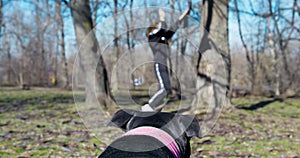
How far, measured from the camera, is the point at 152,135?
80.3 inches

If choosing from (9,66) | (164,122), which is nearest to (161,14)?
(164,122)

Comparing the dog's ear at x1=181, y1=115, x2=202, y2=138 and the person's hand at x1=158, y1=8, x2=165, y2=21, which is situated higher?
the person's hand at x1=158, y1=8, x2=165, y2=21

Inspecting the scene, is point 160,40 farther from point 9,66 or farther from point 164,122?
point 9,66

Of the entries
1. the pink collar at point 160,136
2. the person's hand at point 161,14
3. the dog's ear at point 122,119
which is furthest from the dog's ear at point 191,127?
the person's hand at point 161,14

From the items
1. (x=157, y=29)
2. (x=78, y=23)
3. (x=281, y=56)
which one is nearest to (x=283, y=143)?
(x=157, y=29)

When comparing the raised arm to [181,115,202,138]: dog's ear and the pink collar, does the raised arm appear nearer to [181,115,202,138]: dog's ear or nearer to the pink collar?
[181,115,202,138]: dog's ear

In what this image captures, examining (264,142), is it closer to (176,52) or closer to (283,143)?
(283,143)

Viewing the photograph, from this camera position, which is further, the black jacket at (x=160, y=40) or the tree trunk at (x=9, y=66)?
the tree trunk at (x=9, y=66)

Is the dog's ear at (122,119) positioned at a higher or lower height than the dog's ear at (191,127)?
higher

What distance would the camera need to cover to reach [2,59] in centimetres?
2792

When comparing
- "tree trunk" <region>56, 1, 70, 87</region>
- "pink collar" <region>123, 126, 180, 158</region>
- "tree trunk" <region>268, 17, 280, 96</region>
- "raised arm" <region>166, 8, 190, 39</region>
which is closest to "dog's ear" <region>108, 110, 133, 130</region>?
"pink collar" <region>123, 126, 180, 158</region>

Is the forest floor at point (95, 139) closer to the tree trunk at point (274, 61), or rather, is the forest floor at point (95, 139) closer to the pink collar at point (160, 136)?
the pink collar at point (160, 136)

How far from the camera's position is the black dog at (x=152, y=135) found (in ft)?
5.95

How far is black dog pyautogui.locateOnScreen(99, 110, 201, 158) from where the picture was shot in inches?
71.4
